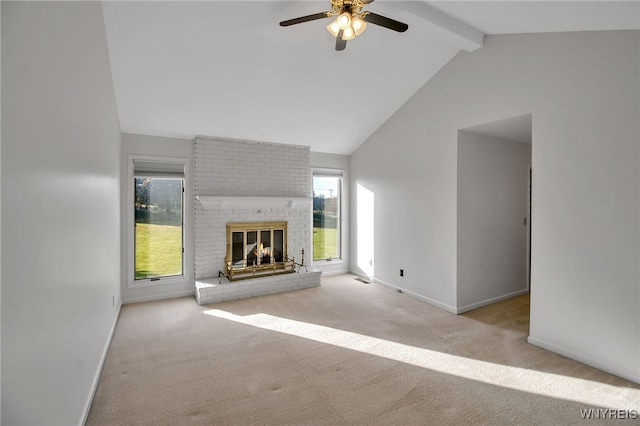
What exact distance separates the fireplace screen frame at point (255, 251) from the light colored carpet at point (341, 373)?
943 mm

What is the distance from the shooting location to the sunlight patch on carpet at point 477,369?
218cm

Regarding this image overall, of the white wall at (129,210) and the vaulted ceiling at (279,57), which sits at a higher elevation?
the vaulted ceiling at (279,57)

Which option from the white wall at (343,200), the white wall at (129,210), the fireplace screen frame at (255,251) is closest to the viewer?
the white wall at (129,210)

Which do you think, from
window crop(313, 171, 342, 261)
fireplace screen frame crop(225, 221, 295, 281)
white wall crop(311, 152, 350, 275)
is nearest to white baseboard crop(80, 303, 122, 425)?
fireplace screen frame crop(225, 221, 295, 281)

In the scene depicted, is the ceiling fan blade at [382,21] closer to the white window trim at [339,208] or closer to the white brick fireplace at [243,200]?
the white brick fireplace at [243,200]

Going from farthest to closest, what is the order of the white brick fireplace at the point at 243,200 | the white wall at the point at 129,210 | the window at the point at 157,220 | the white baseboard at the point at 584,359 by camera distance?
the white brick fireplace at the point at 243,200 → the window at the point at 157,220 → the white wall at the point at 129,210 → the white baseboard at the point at 584,359

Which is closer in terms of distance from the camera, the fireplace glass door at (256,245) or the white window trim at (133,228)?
the white window trim at (133,228)

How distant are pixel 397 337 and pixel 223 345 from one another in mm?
1773

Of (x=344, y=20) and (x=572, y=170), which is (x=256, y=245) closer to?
(x=344, y=20)

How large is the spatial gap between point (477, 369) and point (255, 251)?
3.42 metres

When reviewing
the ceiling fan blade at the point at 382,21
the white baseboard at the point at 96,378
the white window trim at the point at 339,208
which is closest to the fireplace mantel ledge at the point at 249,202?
the white window trim at the point at 339,208

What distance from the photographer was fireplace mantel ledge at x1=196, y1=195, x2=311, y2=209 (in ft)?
14.1

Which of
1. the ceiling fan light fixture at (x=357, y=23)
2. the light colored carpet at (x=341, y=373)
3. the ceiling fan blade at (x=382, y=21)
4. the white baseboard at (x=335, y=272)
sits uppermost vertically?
the ceiling fan blade at (x=382, y=21)

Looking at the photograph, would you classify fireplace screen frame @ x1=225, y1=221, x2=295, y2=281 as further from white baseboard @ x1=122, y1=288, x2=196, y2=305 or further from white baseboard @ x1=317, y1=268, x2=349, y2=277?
white baseboard @ x1=317, y1=268, x2=349, y2=277
